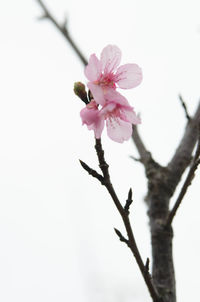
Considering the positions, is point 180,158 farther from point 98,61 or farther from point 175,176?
point 98,61

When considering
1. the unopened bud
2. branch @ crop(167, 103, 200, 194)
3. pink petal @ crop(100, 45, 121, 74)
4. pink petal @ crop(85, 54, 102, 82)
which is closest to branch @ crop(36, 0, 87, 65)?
branch @ crop(167, 103, 200, 194)

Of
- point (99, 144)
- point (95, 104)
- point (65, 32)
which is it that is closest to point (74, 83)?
point (95, 104)

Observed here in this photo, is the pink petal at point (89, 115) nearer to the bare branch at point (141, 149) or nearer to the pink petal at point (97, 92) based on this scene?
the pink petal at point (97, 92)

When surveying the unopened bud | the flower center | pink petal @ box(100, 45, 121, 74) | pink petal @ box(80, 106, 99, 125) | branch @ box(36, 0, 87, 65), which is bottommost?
pink petal @ box(80, 106, 99, 125)

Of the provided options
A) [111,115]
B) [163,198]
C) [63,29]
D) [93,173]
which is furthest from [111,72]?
[63,29]

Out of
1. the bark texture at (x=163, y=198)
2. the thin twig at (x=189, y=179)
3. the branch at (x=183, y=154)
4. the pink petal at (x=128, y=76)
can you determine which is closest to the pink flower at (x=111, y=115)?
the pink petal at (x=128, y=76)

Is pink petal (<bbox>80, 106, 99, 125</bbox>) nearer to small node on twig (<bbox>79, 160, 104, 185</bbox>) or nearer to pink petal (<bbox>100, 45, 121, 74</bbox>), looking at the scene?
small node on twig (<bbox>79, 160, 104, 185</bbox>)

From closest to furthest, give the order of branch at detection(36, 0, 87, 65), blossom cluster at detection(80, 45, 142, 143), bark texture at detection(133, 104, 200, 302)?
blossom cluster at detection(80, 45, 142, 143)
bark texture at detection(133, 104, 200, 302)
branch at detection(36, 0, 87, 65)
